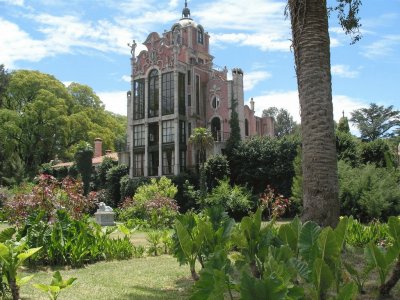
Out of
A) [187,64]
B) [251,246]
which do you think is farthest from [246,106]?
[251,246]

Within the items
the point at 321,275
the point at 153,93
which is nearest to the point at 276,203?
the point at 321,275

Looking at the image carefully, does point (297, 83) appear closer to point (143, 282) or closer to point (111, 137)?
point (143, 282)

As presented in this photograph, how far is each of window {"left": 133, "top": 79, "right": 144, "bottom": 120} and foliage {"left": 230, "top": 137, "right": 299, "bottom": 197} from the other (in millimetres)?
9868

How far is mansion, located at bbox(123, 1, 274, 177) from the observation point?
37.4 m

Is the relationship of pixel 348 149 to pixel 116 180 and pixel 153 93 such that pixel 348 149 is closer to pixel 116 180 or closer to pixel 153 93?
pixel 153 93

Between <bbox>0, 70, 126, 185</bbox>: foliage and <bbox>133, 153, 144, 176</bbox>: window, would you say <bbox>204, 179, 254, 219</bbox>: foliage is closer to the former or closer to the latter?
<bbox>133, 153, 144, 176</bbox>: window

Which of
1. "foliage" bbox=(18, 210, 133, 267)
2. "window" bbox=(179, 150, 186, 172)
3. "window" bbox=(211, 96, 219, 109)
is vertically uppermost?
"window" bbox=(211, 96, 219, 109)

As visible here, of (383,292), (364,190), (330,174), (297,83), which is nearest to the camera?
(383,292)

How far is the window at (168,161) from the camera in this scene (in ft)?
122

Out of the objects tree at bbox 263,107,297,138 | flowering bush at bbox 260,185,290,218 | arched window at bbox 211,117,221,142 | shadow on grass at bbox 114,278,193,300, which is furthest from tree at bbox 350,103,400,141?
shadow on grass at bbox 114,278,193,300

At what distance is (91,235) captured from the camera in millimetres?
9641

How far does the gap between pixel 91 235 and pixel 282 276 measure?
7221 mm

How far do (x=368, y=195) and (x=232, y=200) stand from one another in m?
9.75

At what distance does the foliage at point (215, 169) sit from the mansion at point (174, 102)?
1817 mm
